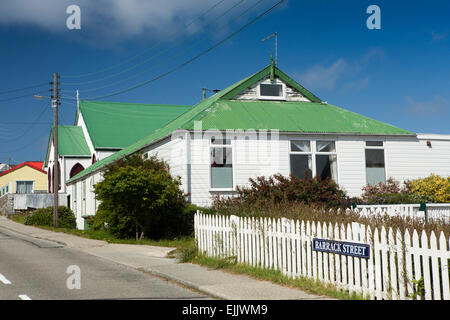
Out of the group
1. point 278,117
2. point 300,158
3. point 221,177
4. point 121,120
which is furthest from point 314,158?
point 121,120

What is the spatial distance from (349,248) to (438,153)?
55.5 ft

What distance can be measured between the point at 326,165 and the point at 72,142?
2808 centimetres

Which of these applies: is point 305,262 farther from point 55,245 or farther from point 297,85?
point 297,85

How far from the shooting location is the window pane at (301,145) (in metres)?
21.5

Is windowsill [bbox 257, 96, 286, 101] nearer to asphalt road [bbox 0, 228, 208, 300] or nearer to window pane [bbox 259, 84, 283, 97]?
window pane [bbox 259, 84, 283, 97]

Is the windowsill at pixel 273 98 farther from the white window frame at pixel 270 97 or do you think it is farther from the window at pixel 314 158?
the window at pixel 314 158

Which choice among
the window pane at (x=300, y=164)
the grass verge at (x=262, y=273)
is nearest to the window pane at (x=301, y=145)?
the window pane at (x=300, y=164)

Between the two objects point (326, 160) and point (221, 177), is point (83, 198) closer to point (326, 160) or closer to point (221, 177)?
point (221, 177)

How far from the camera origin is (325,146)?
2197 centimetres

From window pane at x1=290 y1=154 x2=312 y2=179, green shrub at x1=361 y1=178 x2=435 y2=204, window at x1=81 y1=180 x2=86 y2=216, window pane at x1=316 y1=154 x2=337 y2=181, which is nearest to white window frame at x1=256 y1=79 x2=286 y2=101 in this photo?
window pane at x1=290 y1=154 x2=312 y2=179

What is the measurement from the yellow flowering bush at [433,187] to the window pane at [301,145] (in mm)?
4703

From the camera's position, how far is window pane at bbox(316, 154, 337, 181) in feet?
71.7

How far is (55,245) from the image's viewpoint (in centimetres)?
1920
